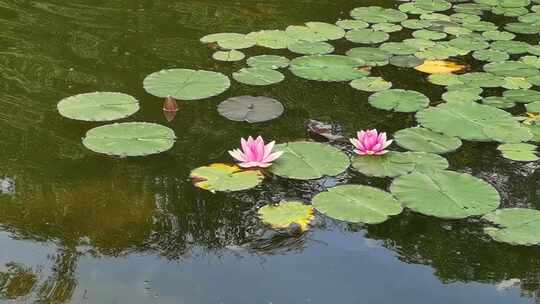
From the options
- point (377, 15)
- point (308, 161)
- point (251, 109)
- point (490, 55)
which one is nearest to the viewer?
point (308, 161)

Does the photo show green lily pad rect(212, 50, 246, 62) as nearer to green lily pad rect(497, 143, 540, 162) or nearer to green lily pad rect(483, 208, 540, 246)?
green lily pad rect(497, 143, 540, 162)

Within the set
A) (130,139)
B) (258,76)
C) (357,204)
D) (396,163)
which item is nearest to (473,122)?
(396,163)

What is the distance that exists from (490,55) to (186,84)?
1717 mm

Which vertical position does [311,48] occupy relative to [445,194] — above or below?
above

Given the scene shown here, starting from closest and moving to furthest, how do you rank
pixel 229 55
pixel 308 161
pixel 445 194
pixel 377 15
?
pixel 445 194, pixel 308 161, pixel 229 55, pixel 377 15

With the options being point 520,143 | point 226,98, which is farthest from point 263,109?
point 520,143

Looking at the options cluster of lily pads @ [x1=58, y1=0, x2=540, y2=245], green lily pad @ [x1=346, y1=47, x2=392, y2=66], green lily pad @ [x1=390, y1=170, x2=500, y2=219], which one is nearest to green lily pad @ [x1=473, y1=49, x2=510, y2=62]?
cluster of lily pads @ [x1=58, y1=0, x2=540, y2=245]

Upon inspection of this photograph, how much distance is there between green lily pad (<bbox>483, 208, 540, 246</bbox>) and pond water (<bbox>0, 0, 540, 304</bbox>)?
0.03m

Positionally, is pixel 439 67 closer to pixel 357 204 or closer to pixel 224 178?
pixel 357 204

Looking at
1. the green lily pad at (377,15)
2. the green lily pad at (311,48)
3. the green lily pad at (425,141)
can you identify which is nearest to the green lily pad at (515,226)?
the green lily pad at (425,141)

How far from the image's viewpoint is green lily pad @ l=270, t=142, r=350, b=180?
8.43 feet

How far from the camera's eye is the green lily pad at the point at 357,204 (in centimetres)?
234

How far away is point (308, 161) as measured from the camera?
8.67 ft

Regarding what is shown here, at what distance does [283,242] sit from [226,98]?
112 cm
